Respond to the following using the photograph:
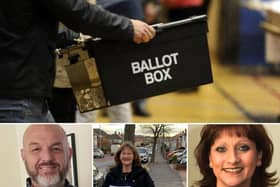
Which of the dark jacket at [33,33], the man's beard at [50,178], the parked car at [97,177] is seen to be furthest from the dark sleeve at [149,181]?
the dark jacket at [33,33]

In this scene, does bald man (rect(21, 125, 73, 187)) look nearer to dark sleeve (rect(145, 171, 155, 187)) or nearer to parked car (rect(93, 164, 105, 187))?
parked car (rect(93, 164, 105, 187))

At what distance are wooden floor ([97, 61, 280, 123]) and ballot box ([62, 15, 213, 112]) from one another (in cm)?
289

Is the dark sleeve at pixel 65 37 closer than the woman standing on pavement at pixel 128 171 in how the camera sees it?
No

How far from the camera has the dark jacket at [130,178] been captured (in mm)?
1854

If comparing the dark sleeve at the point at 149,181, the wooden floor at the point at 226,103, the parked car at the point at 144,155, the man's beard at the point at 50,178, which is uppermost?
the wooden floor at the point at 226,103

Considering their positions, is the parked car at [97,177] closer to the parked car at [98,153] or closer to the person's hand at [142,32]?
the parked car at [98,153]

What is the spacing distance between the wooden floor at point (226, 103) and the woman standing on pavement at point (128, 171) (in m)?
3.28

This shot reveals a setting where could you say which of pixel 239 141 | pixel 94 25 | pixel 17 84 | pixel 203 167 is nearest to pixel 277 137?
pixel 239 141

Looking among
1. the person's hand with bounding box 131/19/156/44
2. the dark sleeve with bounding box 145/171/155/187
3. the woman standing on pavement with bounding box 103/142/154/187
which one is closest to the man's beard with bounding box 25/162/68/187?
the woman standing on pavement with bounding box 103/142/154/187

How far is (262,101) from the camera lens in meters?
6.20

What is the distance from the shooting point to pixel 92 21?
2.02m

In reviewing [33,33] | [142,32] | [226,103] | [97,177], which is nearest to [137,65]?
[142,32]

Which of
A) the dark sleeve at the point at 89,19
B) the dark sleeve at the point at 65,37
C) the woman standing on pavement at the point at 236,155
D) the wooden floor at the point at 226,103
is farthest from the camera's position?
the wooden floor at the point at 226,103

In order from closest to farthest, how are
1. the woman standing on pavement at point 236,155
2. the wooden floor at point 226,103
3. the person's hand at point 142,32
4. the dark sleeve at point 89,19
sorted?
the woman standing on pavement at point 236,155
the dark sleeve at point 89,19
the person's hand at point 142,32
the wooden floor at point 226,103
